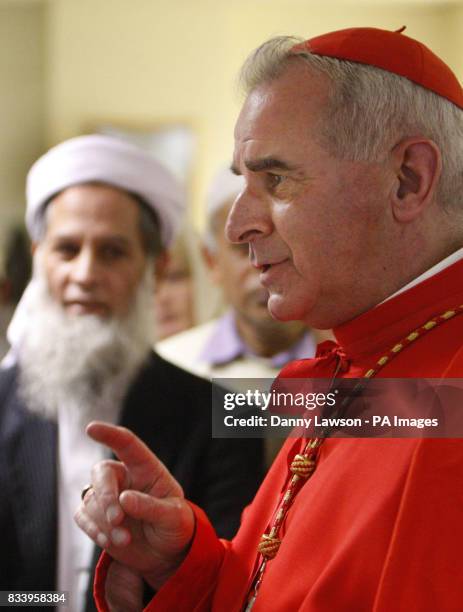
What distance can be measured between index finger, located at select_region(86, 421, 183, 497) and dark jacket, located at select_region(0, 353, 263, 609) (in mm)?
800

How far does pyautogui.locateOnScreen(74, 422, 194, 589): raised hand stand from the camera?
4.77 ft

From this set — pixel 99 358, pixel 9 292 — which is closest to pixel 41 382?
pixel 99 358

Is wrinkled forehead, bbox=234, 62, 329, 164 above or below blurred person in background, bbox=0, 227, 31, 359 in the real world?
below

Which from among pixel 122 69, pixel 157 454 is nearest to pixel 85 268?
pixel 157 454

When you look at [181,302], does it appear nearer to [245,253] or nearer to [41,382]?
[245,253]

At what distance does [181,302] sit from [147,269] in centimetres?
140

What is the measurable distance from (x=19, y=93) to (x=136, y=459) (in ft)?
23.6

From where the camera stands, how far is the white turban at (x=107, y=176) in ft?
9.79

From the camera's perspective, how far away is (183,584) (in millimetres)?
1543

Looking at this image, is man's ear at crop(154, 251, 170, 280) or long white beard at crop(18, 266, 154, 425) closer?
long white beard at crop(18, 266, 154, 425)

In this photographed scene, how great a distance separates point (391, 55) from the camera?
4.76 feet

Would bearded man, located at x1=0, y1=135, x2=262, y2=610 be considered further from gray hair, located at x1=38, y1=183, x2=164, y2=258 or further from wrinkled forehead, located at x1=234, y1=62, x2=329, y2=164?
wrinkled forehead, located at x1=234, y1=62, x2=329, y2=164

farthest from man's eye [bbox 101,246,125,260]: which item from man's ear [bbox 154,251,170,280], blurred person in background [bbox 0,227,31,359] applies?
blurred person in background [bbox 0,227,31,359]

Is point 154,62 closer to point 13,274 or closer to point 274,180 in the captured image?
point 13,274
